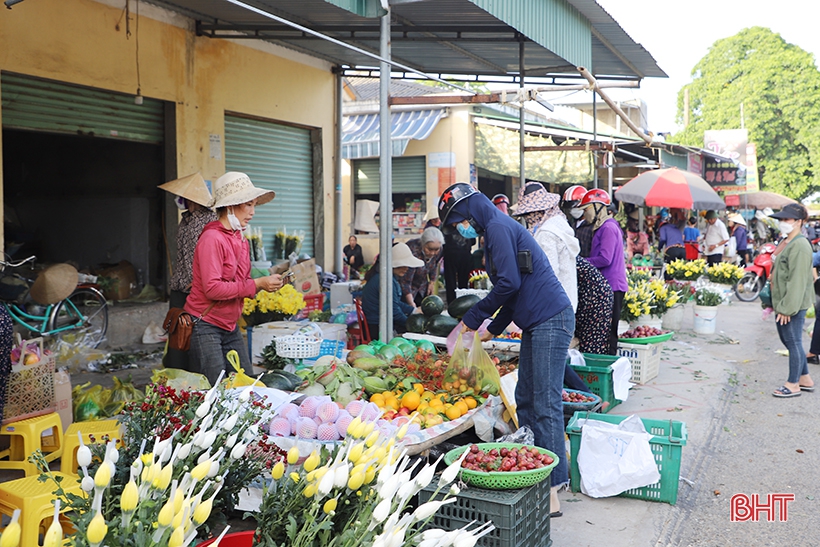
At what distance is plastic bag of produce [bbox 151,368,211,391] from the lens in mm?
4309

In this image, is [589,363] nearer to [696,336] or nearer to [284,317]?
[284,317]

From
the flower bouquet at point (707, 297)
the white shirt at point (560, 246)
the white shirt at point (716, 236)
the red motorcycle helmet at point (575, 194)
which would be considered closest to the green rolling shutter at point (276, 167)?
the red motorcycle helmet at point (575, 194)

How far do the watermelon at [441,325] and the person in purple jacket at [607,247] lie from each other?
5.21ft

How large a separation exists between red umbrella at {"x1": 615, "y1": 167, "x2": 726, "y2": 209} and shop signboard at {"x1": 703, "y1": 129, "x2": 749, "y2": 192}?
12366 mm

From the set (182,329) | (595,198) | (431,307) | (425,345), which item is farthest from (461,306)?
(182,329)

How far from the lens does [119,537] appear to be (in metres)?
1.78

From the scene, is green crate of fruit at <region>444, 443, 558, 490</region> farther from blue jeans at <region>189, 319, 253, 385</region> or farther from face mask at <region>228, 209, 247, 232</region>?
face mask at <region>228, 209, 247, 232</region>

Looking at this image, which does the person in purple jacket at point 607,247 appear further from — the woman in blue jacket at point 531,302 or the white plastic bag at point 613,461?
the woman in blue jacket at point 531,302

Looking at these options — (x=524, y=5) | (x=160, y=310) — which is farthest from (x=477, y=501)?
(x=160, y=310)

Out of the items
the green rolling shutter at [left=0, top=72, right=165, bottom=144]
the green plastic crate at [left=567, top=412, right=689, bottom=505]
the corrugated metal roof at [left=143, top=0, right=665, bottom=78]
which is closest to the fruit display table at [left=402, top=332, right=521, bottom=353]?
the green plastic crate at [left=567, top=412, right=689, bottom=505]

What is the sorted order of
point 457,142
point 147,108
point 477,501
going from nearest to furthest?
point 477,501, point 147,108, point 457,142

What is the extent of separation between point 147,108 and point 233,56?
1.51m

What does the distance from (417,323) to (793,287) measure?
4.03 meters

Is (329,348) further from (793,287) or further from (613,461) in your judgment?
(793,287)
